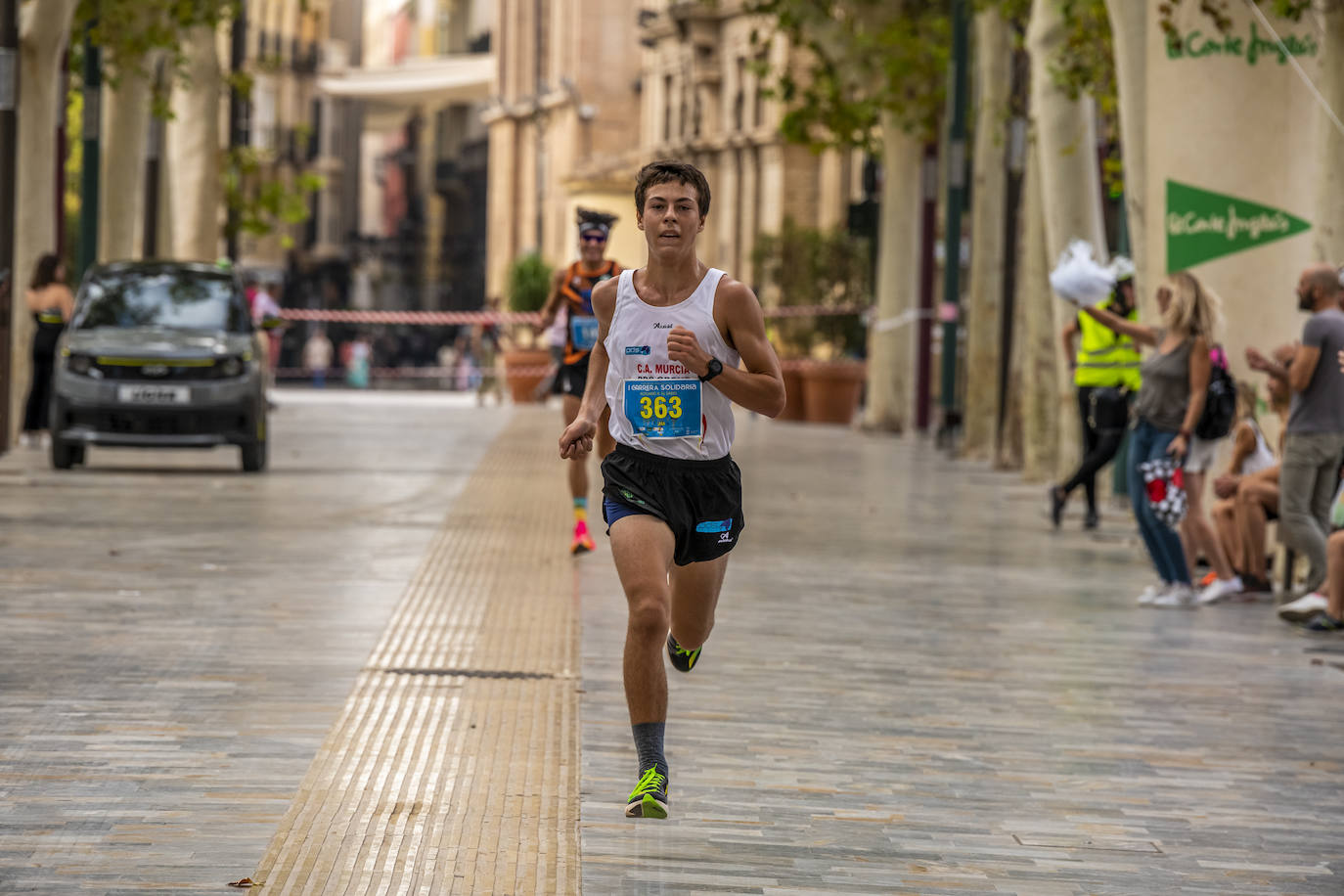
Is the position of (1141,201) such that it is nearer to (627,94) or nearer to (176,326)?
(176,326)

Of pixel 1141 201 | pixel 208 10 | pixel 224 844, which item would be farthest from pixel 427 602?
pixel 208 10

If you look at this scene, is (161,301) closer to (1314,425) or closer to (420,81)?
(1314,425)

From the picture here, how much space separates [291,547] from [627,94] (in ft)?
226

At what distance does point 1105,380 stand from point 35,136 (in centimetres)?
1075

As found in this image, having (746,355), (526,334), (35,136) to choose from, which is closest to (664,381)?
(746,355)

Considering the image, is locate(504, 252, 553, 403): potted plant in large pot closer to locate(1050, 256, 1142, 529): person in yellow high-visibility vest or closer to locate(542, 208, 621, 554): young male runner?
locate(1050, 256, 1142, 529): person in yellow high-visibility vest

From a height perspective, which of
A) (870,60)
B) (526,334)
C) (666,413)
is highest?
(870,60)

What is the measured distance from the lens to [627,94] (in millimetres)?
81125

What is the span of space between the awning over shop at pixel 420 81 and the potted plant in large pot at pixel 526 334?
56.0ft

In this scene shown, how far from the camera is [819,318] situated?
39.6 metres

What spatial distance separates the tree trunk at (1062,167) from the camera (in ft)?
62.2

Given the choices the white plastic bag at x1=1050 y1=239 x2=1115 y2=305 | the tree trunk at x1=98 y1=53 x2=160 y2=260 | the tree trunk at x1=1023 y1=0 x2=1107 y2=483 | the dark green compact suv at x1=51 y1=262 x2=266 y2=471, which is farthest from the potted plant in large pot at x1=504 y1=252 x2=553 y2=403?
the white plastic bag at x1=1050 y1=239 x2=1115 y2=305

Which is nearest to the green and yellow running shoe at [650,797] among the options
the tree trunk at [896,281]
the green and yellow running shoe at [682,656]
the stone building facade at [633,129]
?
the green and yellow running shoe at [682,656]

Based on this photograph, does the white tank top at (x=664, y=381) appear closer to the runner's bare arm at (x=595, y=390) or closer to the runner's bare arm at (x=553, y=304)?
the runner's bare arm at (x=595, y=390)
